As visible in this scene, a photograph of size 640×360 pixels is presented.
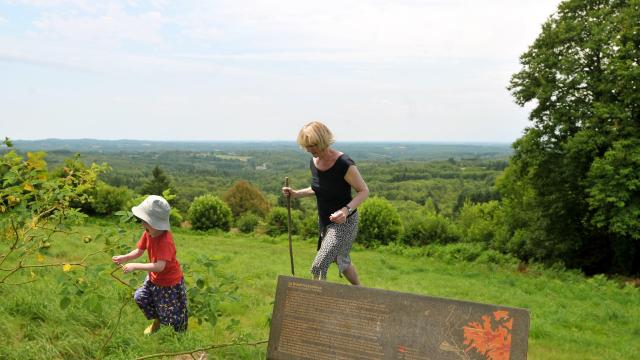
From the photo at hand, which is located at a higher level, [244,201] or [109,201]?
[109,201]

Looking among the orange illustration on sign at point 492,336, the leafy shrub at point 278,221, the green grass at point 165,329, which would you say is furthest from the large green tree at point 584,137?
the leafy shrub at point 278,221

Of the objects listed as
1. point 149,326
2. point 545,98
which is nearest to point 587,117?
point 545,98

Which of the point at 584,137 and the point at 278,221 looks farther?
the point at 278,221

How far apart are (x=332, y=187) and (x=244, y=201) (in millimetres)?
66642

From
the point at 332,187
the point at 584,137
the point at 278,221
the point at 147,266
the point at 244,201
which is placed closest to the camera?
the point at 147,266

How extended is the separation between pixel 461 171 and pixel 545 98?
143 m

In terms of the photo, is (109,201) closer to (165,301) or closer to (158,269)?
(165,301)

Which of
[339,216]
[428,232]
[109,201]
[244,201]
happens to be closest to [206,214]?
[109,201]

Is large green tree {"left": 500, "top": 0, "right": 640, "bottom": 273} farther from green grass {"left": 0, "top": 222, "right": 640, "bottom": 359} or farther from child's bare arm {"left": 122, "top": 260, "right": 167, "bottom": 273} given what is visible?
child's bare arm {"left": 122, "top": 260, "right": 167, "bottom": 273}

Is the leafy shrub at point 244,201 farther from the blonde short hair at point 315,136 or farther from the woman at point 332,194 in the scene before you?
the blonde short hair at point 315,136

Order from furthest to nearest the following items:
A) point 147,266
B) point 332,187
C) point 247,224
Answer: point 247,224 → point 332,187 → point 147,266

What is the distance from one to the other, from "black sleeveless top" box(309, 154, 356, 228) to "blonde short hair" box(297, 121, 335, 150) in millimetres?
292

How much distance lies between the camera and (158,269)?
4977mm

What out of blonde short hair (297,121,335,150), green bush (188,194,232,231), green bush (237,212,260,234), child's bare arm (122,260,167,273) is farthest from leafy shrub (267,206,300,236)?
child's bare arm (122,260,167,273)
